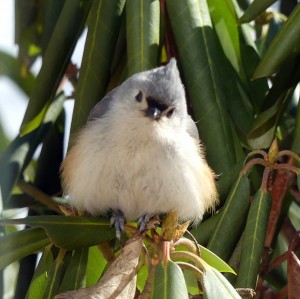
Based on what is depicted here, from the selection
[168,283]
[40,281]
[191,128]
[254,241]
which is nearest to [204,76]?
[191,128]

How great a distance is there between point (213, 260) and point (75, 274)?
37cm

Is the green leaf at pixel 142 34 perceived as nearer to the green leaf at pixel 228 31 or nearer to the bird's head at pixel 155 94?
the bird's head at pixel 155 94

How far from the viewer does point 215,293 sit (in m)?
1.81

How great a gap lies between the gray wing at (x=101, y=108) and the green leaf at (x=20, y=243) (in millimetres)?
580

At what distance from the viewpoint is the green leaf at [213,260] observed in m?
2.00

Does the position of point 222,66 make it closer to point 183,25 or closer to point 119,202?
point 183,25

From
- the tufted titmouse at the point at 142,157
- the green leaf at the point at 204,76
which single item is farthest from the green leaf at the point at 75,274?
the green leaf at the point at 204,76

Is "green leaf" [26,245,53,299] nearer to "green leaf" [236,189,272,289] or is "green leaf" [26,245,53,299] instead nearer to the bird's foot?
the bird's foot

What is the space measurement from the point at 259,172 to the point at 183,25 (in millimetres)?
524

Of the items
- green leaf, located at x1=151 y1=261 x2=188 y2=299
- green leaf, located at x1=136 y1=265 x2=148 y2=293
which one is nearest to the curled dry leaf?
green leaf, located at x1=151 y1=261 x2=188 y2=299

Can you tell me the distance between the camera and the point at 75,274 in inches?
83.3

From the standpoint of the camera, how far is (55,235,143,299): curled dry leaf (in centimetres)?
177

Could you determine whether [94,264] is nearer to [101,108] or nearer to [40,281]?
[40,281]

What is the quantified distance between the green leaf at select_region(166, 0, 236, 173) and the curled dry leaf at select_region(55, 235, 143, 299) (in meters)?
0.68
